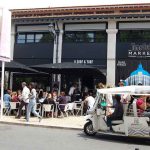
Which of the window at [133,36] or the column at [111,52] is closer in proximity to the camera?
the window at [133,36]

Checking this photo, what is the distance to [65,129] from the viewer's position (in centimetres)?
1505

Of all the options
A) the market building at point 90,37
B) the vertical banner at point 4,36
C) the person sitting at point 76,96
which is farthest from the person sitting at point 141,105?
the market building at point 90,37

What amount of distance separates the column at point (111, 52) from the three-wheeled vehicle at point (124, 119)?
10795mm

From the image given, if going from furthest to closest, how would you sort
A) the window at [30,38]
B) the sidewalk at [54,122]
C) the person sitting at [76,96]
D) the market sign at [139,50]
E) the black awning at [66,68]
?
the window at [30,38]
the market sign at [139,50]
the person sitting at [76,96]
the black awning at [66,68]
the sidewalk at [54,122]

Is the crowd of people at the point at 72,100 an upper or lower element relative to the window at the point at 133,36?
lower

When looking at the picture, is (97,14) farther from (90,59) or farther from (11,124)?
(11,124)

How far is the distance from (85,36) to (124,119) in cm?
1392

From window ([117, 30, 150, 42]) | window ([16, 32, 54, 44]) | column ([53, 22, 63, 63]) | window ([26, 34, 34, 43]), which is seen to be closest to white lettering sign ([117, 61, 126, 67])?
window ([117, 30, 150, 42])

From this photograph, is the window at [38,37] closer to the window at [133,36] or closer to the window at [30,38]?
the window at [30,38]

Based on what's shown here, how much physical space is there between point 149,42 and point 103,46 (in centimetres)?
287

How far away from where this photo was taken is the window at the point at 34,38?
2634cm

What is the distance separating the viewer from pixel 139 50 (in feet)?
79.0

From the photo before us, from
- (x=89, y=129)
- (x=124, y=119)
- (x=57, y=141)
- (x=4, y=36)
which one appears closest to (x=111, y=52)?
(x=4, y=36)

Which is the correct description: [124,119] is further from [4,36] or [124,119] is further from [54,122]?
[4,36]
